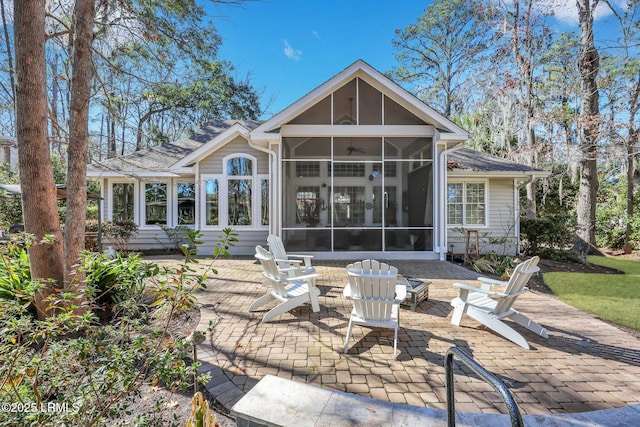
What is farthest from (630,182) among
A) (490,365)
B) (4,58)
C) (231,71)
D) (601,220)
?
(4,58)

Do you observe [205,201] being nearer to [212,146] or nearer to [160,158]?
[212,146]

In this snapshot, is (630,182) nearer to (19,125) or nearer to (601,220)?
(601,220)

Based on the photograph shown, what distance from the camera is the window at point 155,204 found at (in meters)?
10.7

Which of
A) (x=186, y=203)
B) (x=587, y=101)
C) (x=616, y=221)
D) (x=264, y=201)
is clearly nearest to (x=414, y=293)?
(x=264, y=201)

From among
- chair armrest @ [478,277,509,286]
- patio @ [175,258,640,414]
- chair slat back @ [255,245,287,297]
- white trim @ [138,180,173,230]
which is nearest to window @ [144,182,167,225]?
white trim @ [138,180,173,230]

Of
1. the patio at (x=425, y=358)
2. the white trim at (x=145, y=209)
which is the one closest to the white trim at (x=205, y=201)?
the white trim at (x=145, y=209)

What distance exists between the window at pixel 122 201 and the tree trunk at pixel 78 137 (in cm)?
755

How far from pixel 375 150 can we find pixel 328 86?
2.25 meters

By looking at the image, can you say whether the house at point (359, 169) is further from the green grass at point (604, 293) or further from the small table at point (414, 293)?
the small table at point (414, 293)

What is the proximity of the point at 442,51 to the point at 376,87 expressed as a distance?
14.1 metres

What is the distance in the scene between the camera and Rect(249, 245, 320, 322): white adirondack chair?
4.20 meters

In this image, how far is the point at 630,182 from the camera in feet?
44.3

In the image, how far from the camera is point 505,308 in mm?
3811

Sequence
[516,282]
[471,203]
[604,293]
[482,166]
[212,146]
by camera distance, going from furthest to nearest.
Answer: [471,203], [482,166], [212,146], [604,293], [516,282]
